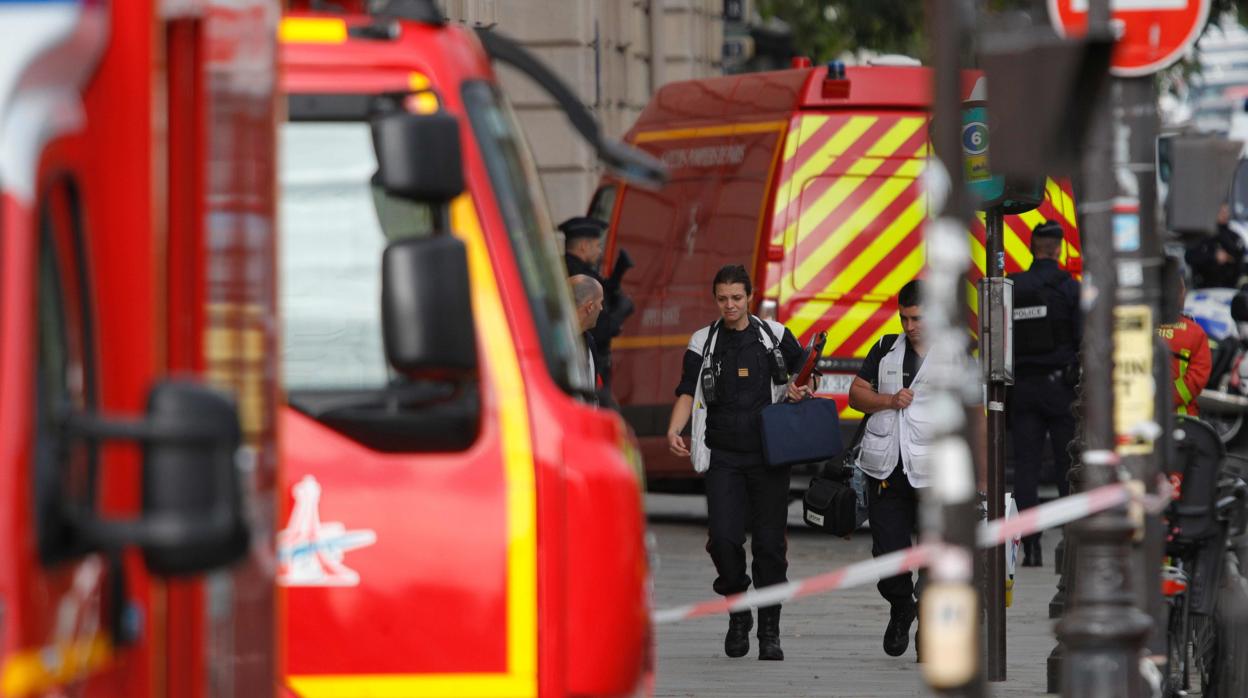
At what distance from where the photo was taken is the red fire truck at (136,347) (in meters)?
3.00

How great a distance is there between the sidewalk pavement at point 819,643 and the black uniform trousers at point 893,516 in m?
0.35

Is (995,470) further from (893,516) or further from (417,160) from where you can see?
(417,160)

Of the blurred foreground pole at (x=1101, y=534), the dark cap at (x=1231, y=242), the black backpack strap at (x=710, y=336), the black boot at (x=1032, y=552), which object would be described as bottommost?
the dark cap at (x=1231, y=242)

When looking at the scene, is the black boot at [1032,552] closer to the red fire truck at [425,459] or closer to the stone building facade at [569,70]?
the stone building facade at [569,70]

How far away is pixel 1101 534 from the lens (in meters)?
6.45

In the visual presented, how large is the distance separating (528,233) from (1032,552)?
31.5 ft

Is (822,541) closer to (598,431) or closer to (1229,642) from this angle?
(1229,642)

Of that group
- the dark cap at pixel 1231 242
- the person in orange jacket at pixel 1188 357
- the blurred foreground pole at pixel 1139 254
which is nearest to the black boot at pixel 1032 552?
the person in orange jacket at pixel 1188 357

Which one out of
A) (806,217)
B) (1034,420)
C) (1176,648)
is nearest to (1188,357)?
(1176,648)

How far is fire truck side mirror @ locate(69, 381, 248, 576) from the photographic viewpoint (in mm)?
3006

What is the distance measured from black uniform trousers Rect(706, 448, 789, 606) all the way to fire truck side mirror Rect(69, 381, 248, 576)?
8.09m

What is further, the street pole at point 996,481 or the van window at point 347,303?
the street pole at point 996,481

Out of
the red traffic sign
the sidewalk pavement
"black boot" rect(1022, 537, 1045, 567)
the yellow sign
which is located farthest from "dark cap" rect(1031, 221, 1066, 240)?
the yellow sign

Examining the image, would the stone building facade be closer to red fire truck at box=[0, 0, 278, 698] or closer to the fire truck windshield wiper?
the fire truck windshield wiper
